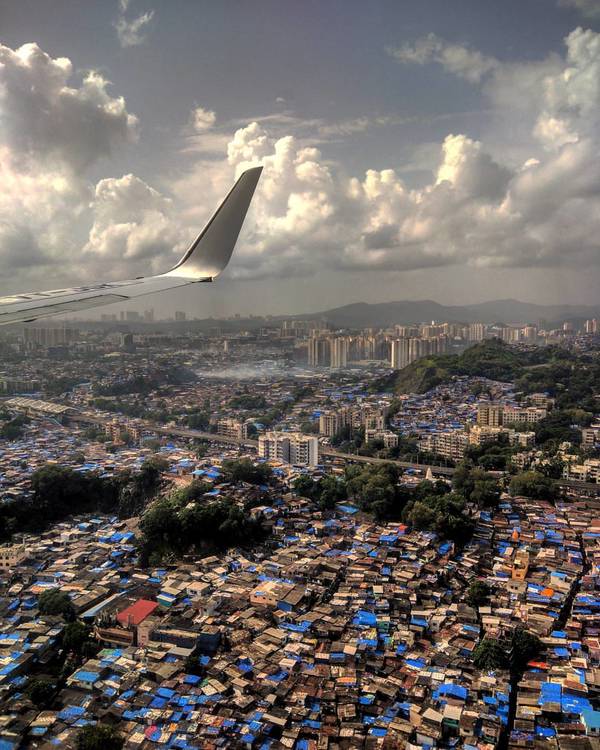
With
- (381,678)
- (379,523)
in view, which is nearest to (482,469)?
(379,523)

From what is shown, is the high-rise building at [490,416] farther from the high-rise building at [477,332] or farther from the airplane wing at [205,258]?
the high-rise building at [477,332]

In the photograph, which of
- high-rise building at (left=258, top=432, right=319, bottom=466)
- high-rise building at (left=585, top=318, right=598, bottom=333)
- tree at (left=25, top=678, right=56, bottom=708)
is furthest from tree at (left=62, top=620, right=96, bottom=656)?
high-rise building at (left=585, top=318, right=598, bottom=333)

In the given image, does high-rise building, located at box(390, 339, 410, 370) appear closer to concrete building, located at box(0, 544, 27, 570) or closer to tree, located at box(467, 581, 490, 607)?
tree, located at box(467, 581, 490, 607)

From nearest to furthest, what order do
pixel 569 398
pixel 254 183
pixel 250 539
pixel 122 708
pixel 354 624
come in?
pixel 254 183 < pixel 122 708 < pixel 354 624 < pixel 250 539 < pixel 569 398

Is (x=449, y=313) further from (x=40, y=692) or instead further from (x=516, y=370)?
(x=40, y=692)

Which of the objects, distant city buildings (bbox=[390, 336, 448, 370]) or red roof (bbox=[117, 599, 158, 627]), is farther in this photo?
distant city buildings (bbox=[390, 336, 448, 370])

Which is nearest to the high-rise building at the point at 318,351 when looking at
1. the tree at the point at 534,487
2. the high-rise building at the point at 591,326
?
the tree at the point at 534,487

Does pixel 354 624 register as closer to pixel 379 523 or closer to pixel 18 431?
pixel 379 523
